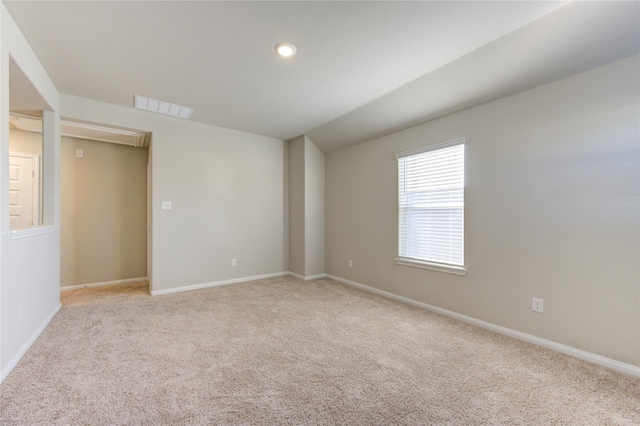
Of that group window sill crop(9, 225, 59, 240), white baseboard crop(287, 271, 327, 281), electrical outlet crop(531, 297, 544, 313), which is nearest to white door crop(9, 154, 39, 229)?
window sill crop(9, 225, 59, 240)

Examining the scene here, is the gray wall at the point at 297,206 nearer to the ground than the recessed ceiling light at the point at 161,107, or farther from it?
nearer to the ground

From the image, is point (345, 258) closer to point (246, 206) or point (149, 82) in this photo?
point (246, 206)

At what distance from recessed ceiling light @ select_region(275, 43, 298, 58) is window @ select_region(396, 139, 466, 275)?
194 cm

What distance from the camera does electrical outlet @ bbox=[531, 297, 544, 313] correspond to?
2443mm

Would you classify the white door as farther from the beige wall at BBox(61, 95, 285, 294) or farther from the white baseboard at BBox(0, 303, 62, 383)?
the white baseboard at BBox(0, 303, 62, 383)

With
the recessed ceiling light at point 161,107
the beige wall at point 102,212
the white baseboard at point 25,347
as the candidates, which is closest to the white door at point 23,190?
the beige wall at point 102,212

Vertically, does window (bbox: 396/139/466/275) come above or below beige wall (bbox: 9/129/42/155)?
below

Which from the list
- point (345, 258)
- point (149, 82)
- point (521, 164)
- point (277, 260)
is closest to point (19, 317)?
point (149, 82)

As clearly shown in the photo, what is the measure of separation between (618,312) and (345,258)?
3.18 m

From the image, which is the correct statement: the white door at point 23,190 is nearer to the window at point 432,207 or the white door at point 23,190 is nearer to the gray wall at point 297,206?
the gray wall at point 297,206

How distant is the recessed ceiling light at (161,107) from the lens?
3422mm

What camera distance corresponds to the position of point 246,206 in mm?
4832

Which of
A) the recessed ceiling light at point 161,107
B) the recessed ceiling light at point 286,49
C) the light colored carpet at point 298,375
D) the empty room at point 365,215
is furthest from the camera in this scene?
the recessed ceiling light at point 161,107

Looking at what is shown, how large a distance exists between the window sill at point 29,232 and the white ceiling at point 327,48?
1.57 metres
